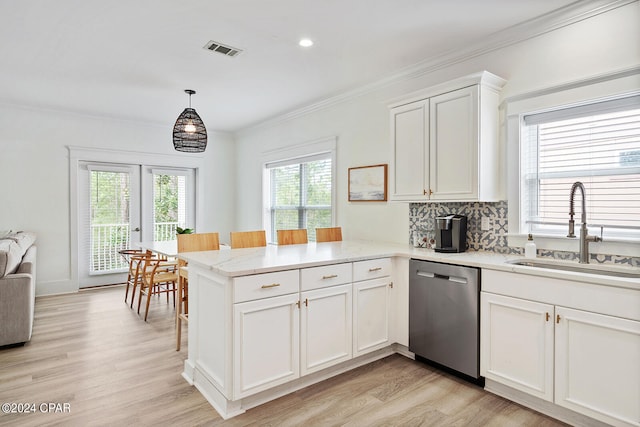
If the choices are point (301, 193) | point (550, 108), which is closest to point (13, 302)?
point (301, 193)

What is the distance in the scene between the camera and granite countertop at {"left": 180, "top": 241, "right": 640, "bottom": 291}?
2.07 m

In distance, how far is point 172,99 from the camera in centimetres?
464

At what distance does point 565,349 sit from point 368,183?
244cm

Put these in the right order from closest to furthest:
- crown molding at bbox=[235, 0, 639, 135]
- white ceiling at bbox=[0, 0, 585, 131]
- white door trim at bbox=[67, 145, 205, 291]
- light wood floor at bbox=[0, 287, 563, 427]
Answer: light wood floor at bbox=[0, 287, 563, 427]
crown molding at bbox=[235, 0, 639, 135]
white ceiling at bbox=[0, 0, 585, 131]
white door trim at bbox=[67, 145, 205, 291]

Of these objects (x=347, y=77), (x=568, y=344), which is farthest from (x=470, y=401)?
(x=347, y=77)

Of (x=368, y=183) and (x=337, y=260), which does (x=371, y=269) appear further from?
(x=368, y=183)

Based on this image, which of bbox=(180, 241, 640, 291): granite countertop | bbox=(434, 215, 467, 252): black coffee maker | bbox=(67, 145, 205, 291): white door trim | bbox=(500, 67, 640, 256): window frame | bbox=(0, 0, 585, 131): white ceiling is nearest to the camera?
bbox=(180, 241, 640, 291): granite countertop

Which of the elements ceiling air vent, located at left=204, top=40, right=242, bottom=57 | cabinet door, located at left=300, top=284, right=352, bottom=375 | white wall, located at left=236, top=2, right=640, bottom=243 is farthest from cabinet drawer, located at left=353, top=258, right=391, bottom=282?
ceiling air vent, located at left=204, top=40, right=242, bottom=57

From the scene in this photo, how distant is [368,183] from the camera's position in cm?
409

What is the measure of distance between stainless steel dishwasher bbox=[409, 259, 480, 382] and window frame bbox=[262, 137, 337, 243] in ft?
6.35

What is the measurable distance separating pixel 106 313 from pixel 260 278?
302 centimetres

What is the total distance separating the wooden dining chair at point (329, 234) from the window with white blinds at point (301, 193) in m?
0.63

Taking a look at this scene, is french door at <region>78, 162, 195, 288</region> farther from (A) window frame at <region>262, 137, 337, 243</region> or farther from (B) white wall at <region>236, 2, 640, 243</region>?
(A) window frame at <region>262, 137, 337, 243</region>

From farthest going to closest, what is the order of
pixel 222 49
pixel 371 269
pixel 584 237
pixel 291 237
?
1. pixel 291 237
2. pixel 222 49
3. pixel 371 269
4. pixel 584 237
